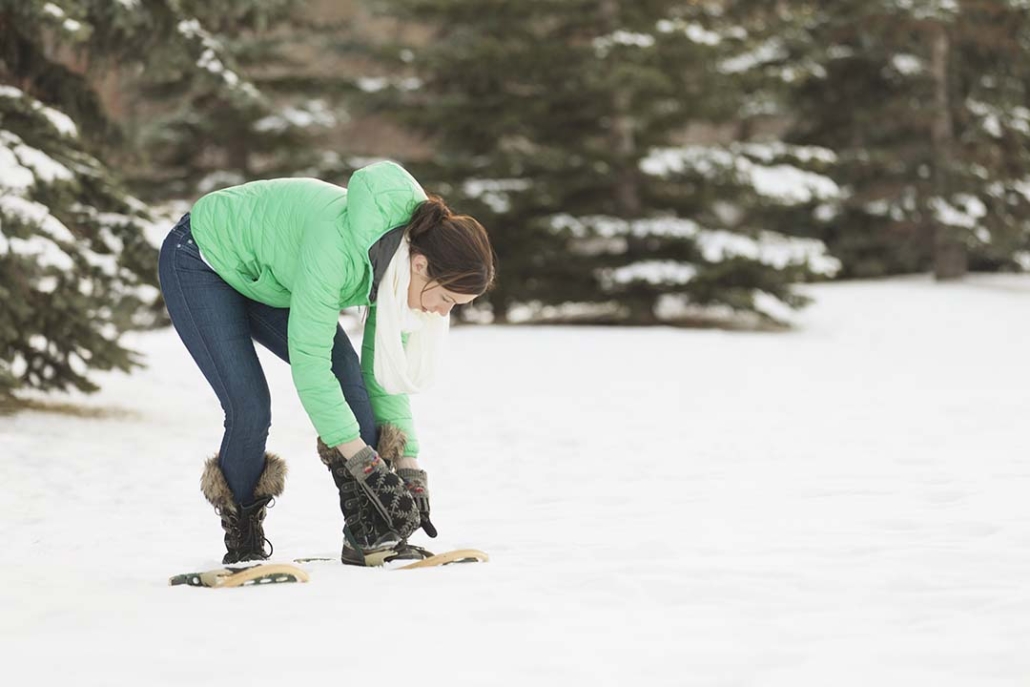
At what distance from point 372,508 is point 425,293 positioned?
716mm

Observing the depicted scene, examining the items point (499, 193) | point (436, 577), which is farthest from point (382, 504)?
point (499, 193)

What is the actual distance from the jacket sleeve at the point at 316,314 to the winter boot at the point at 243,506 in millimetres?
534

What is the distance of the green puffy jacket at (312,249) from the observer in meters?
3.49

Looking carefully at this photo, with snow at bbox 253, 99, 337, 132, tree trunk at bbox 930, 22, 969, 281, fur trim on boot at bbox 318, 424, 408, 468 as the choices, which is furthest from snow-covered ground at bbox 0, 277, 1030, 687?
tree trunk at bbox 930, 22, 969, 281

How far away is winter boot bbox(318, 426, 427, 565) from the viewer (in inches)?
147

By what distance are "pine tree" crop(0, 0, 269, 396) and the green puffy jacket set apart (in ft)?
10.2

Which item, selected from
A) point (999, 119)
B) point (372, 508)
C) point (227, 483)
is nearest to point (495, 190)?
point (999, 119)

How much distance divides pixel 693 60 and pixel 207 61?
739 cm

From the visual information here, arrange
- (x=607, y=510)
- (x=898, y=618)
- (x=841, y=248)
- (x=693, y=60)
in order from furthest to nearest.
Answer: (x=841, y=248)
(x=693, y=60)
(x=607, y=510)
(x=898, y=618)

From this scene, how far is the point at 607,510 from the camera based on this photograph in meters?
5.31

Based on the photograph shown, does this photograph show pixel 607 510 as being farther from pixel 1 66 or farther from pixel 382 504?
pixel 1 66

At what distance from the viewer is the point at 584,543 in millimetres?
4484

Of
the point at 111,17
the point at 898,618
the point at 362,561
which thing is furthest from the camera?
the point at 111,17

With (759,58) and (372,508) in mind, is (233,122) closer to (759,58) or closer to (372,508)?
(759,58)
